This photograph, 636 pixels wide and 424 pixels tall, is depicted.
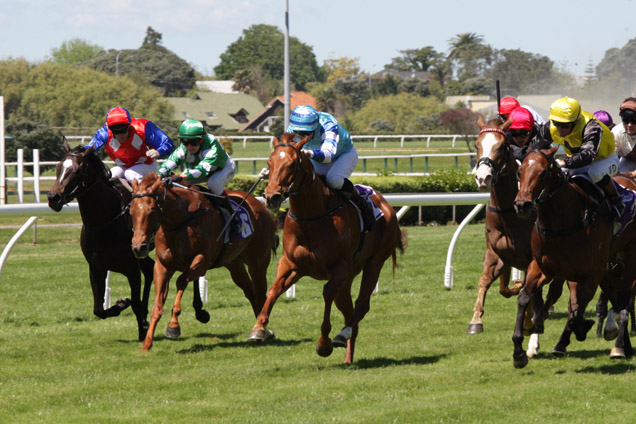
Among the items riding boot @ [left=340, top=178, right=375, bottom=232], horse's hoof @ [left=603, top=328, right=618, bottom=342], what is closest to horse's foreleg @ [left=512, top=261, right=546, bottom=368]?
horse's hoof @ [left=603, top=328, right=618, bottom=342]

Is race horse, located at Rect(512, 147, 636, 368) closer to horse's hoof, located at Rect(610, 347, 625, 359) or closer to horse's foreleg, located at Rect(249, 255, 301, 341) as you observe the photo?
horse's hoof, located at Rect(610, 347, 625, 359)

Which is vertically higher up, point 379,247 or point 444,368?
point 379,247

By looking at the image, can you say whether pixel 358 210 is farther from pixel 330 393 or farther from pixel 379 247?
pixel 330 393

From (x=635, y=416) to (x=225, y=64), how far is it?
129 meters

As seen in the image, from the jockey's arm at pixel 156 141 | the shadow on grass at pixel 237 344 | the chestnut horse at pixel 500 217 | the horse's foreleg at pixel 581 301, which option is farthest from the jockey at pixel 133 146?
the horse's foreleg at pixel 581 301

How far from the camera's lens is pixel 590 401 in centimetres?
529

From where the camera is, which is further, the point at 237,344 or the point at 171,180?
the point at 237,344

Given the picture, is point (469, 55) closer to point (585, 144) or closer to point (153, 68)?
point (153, 68)

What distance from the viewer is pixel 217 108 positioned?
80875 mm

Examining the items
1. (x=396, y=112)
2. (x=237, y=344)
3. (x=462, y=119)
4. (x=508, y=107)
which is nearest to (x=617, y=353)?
(x=508, y=107)

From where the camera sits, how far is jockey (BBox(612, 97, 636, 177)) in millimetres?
7449

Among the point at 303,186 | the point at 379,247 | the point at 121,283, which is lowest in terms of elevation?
the point at 121,283

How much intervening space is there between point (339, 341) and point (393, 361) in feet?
1.84

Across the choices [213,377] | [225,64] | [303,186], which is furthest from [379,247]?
[225,64]
